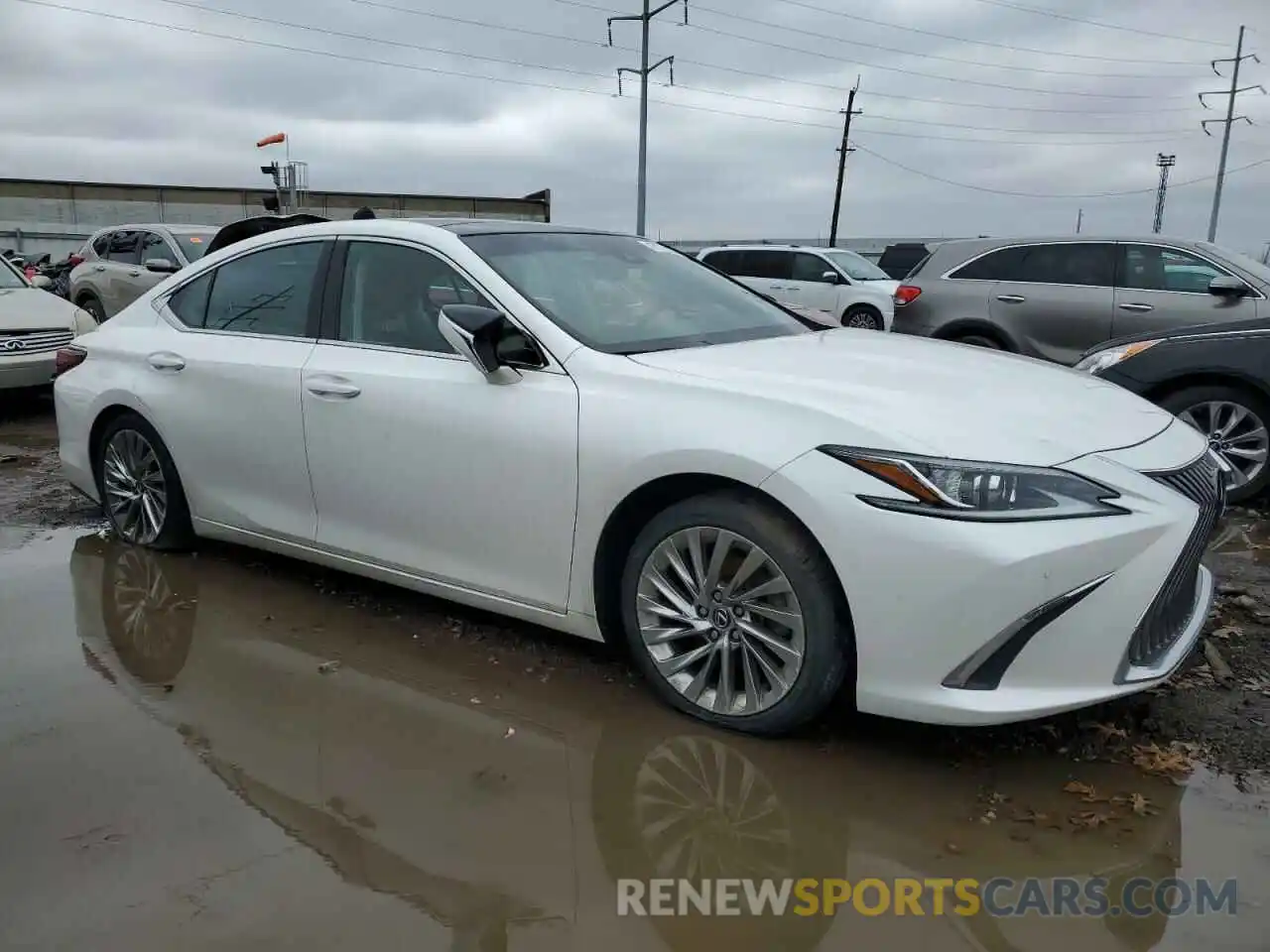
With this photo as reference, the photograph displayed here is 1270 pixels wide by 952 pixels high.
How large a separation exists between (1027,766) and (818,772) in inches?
23.7

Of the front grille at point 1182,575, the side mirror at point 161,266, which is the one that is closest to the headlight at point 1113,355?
the front grille at point 1182,575

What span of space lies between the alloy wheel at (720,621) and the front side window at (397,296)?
1184 millimetres

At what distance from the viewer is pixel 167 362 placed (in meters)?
4.67

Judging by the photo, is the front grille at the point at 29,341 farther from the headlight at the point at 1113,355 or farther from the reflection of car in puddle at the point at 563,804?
the headlight at the point at 1113,355

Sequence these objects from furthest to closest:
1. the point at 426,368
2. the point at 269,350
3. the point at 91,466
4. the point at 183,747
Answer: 1. the point at 91,466
2. the point at 269,350
3. the point at 426,368
4. the point at 183,747

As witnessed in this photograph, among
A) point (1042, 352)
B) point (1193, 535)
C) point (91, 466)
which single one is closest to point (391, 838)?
point (1193, 535)

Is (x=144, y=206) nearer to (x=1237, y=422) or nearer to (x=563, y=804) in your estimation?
(x=1237, y=422)

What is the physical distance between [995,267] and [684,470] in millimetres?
7145

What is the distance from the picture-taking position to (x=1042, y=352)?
8891mm

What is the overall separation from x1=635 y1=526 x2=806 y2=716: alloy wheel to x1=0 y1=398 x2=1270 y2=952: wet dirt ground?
0.17 meters

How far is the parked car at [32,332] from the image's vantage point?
884 cm

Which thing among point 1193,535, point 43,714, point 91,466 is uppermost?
point 1193,535

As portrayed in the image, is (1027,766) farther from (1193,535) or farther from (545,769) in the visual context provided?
(545,769)

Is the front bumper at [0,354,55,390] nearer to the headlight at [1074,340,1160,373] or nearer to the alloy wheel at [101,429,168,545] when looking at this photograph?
the alloy wheel at [101,429,168,545]
